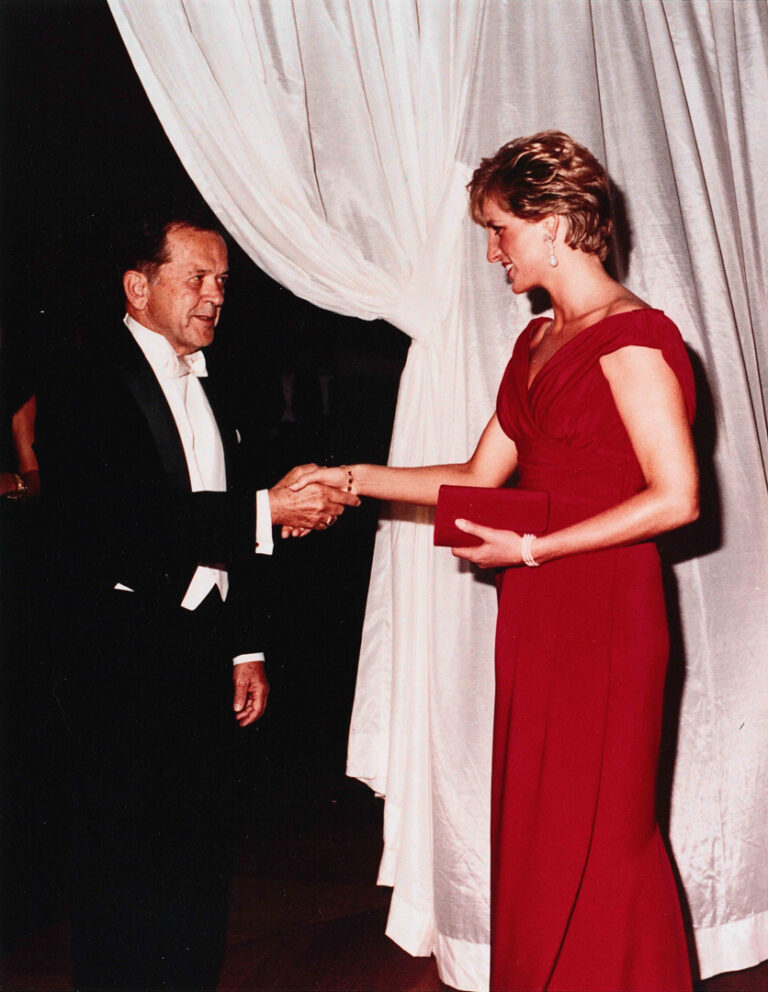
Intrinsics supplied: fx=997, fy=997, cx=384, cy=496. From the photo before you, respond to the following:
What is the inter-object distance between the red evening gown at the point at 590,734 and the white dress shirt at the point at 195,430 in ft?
2.20

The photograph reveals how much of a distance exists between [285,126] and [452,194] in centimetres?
44

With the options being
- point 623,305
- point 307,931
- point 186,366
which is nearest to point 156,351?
point 186,366

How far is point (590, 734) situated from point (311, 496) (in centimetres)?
85

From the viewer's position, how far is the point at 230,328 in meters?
5.45

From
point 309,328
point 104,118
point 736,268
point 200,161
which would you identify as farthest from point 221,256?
point 309,328

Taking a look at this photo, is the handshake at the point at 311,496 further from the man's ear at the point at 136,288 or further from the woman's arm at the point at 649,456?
the woman's arm at the point at 649,456

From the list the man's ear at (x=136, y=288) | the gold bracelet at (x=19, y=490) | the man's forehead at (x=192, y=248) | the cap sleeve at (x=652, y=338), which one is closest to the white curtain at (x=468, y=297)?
the man's forehead at (x=192, y=248)

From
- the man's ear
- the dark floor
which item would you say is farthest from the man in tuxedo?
the dark floor

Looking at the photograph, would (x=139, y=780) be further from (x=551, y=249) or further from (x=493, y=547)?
(x=551, y=249)

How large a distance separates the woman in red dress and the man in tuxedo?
59cm

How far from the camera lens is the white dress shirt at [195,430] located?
6.91 ft

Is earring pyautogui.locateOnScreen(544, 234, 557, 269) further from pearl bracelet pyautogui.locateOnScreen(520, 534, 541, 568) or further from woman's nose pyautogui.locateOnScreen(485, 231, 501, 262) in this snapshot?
pearl bracelet pyautogui.locateOnScreen(520, 534, 541, 568)

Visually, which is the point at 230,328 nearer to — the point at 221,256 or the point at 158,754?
the point at 221,256

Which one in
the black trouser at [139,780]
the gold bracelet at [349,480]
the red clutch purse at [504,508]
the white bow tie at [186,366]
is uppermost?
the white bow tie at [186,366]
